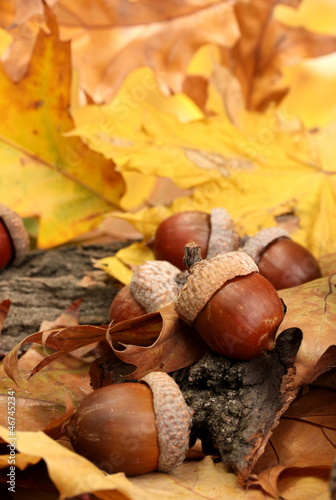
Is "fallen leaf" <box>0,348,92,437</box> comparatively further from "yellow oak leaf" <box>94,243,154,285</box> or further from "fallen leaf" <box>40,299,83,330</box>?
"yellow oak leaf" <box>94,243,154,285</box>

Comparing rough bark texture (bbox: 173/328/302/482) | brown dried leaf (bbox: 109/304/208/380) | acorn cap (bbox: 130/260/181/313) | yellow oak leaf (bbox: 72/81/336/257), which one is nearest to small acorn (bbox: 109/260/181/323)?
acorn cap (bbox: 130/260/181/313)

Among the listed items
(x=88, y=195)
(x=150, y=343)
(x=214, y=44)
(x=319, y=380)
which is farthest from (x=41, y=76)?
(x=319, y=380)

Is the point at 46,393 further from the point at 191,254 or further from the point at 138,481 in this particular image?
the point at 191,254

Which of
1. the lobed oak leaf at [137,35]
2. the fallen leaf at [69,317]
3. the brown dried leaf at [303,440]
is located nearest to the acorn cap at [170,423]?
the brown dried leaf at [303,440]

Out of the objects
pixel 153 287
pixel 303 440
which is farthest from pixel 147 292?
pixel 303 440

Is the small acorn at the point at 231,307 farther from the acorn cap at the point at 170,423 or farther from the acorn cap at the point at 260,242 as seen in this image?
the acorn cap at the point at 260,242
